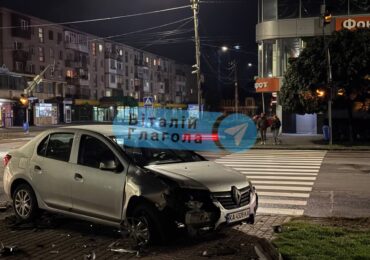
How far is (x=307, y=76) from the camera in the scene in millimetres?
27406

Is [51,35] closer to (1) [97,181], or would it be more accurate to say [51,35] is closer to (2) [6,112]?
(2) [6,112]

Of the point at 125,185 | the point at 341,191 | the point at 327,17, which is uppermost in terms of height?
the point at 327,17

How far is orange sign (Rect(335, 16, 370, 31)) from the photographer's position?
34.2 m

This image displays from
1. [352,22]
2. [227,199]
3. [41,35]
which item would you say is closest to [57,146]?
[227,199]

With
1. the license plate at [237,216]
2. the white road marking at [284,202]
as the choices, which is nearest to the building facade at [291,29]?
the white road marking at [284,202]

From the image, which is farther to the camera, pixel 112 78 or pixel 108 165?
pixel 112 78

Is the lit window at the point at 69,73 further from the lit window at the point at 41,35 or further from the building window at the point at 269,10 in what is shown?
the building window at the point at 269,10

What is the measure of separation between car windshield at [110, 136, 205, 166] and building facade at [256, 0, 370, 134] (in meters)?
29.1

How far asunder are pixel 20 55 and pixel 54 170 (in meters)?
63.5

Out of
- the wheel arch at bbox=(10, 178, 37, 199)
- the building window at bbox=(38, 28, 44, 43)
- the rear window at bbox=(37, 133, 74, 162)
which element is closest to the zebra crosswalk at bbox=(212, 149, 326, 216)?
the rear window at bbox=(37, 133, 74, 162)

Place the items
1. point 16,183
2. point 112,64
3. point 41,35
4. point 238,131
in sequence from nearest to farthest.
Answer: point 16,183, point 238,131, point 41,35, point 112,64

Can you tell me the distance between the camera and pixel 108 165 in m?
6.86

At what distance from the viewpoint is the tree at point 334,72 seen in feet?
86.9

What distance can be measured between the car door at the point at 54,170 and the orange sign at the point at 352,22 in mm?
29872
